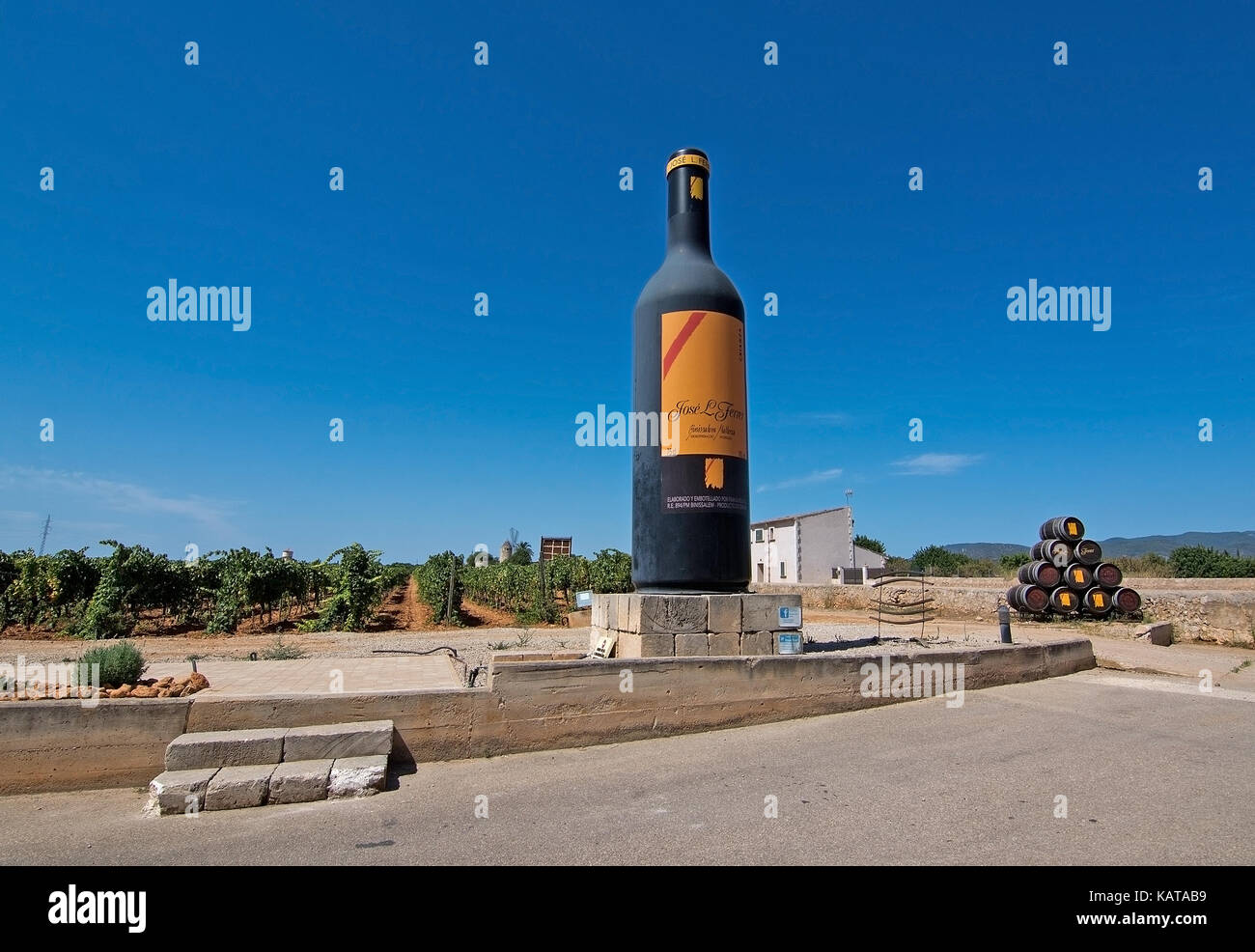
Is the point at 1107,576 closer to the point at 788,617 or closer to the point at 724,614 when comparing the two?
the point at 788,617

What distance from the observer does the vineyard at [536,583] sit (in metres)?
22.6

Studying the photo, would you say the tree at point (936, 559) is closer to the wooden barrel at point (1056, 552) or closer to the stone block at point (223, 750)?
the wooden barrel at point (1056, 552)

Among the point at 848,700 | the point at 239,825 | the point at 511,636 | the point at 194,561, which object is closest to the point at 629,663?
the point at 848,700

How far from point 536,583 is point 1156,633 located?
62.7ft

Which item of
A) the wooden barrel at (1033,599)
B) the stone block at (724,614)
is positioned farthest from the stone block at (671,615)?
the wooden barrel at (1033,599)

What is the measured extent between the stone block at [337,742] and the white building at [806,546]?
127 ft

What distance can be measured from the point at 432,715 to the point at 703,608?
380 centimetres

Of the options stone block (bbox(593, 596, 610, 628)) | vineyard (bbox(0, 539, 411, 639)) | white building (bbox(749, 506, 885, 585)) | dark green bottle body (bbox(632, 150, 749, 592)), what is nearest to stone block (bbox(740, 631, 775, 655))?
dark green bottle body (bbox(632, 150, 749, 592))

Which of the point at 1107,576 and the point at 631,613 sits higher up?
the point at 631,613

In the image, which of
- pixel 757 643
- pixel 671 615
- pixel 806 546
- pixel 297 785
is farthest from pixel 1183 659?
pixel 806 546

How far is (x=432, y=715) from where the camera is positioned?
6.38 metres

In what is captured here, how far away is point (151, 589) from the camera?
63.3 ft

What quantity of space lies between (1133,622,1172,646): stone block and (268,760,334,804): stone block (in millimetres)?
18714
